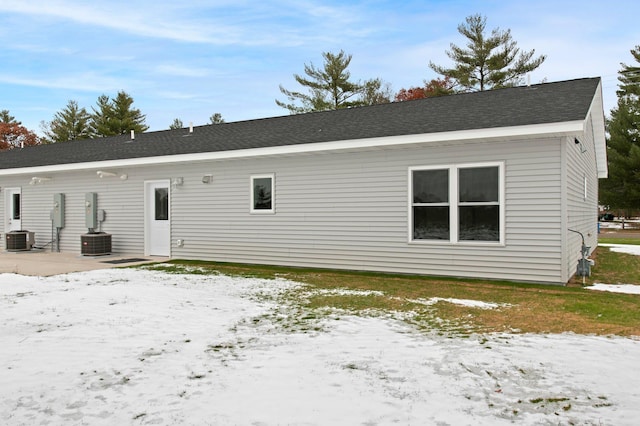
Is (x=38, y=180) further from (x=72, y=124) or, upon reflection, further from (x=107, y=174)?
(x=72, y=124)

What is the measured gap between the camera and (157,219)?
12.4 metres

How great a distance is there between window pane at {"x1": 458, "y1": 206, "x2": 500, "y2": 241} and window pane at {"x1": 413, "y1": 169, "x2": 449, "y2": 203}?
0.45 metres

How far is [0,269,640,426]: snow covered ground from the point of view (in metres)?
2.97

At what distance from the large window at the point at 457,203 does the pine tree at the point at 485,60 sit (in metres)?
24.6

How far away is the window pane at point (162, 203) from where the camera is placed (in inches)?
479

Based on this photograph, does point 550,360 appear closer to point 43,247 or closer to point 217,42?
point 43,247

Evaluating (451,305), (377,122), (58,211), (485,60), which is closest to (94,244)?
(58,211)

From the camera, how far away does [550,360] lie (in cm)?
398

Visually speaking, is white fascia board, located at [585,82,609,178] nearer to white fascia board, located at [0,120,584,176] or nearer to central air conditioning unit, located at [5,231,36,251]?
white fascia board, located at [0,120,584,176]

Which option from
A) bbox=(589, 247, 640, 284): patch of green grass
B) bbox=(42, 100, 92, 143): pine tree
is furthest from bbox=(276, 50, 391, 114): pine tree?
bbox=(589, 247, 640, 284): patch of green grass

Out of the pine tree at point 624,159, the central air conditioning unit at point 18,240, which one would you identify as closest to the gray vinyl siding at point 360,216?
the central air conditioning unit at point 18,240

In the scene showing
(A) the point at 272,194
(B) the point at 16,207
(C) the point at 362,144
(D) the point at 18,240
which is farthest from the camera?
(B) the point at 16,207

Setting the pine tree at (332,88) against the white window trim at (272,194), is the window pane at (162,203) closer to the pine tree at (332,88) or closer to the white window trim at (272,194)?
the white window trim at (272,194)

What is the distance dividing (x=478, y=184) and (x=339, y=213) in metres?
2.84
